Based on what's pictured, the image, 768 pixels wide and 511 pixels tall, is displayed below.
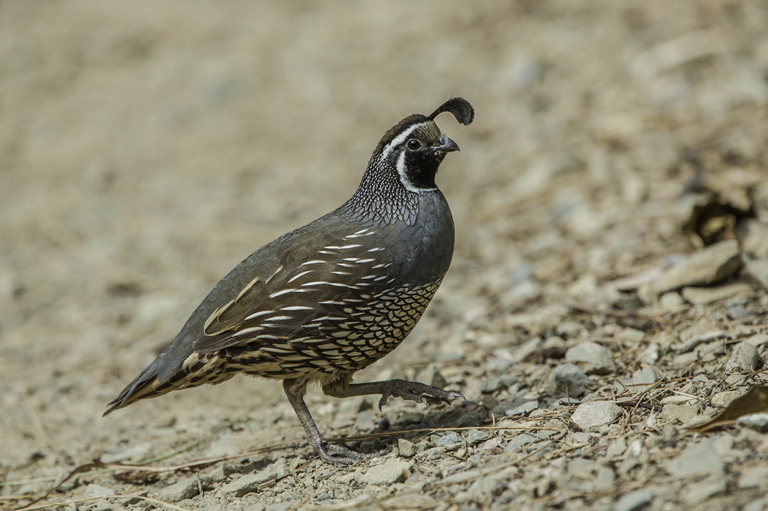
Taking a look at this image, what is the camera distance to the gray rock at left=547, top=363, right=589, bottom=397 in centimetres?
471

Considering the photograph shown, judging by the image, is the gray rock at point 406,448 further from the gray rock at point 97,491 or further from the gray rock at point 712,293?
the gray rock at point 712,293

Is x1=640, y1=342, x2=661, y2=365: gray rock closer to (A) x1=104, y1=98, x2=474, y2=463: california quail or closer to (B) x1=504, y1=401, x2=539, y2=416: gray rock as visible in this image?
(B) x1=504, y1=401, x2=539, y2=416: gray rock

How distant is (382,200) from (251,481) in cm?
169

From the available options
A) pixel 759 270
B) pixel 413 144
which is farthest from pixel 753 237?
pixel 413 144

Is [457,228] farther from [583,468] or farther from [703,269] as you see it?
[583,468]

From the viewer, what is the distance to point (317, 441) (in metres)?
4.76

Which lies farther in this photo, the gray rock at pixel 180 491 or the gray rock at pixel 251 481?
the gray rock at pixel 180 491

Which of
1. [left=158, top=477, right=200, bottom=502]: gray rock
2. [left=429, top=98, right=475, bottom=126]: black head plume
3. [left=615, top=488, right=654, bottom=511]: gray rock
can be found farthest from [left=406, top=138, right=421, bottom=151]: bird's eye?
[left=615, top=488, right=654, bottom=511]: gray rock

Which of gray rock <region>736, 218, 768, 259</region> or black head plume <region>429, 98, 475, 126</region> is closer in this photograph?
black head plume <region>429, 98, 475, 126</region>

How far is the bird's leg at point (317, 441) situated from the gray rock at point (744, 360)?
6.28ft

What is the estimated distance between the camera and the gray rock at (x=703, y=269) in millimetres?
5504

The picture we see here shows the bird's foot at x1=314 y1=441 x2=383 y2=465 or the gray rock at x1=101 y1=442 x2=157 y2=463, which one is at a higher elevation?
the gray rock at x1=101 y1=442 x2=157 y2=463

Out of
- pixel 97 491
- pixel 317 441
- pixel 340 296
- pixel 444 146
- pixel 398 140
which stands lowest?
pixel 317 441

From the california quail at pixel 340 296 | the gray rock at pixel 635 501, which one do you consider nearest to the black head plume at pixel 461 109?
the california quail at pixel 340 296
